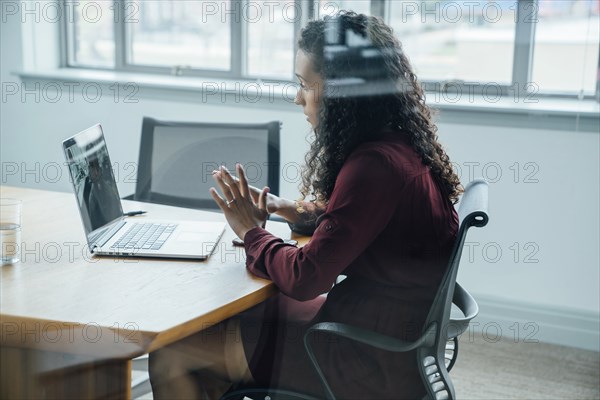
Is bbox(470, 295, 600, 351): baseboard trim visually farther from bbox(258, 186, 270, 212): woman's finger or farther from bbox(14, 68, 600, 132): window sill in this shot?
bbox(258, 186, 270, 212): woman's finger

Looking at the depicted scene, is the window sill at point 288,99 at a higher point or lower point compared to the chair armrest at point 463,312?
higher

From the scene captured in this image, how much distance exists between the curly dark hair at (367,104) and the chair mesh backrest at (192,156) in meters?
0.77

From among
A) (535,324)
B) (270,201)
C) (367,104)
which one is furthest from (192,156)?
(535,324)

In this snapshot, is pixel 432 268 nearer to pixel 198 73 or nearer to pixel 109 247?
pixel 109 247

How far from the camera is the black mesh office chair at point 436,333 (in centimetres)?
143

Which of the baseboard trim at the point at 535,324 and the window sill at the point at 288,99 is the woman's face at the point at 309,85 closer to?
the window sill at the point at 288,99

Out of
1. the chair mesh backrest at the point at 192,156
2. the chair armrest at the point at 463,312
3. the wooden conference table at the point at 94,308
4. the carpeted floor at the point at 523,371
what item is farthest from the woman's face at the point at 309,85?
the carpeted floor at the point at 523,371

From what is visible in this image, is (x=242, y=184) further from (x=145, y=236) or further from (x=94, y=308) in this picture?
(x=94, y=308)

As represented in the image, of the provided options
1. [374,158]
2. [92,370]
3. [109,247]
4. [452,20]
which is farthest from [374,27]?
[452,20]

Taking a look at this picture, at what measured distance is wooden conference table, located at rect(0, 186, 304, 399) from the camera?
1.39m

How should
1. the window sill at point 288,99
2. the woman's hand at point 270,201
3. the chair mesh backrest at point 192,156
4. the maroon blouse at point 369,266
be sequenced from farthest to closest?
the window sill at point 288,99 → the chair mesh backrest at point 192,156 → the woman's hand at point 270,201 → the maroon blouse at point 369,266

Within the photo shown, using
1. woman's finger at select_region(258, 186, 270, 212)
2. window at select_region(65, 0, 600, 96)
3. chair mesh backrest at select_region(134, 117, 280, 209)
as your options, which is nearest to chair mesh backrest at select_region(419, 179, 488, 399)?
woman's finger at select_region(258, 186, 270, 212)

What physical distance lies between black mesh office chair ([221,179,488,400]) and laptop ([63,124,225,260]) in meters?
0.36

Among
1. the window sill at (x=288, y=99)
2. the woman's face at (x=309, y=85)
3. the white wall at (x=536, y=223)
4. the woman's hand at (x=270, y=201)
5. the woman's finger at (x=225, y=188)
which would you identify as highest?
the woman's face at (x=309, y=85)
